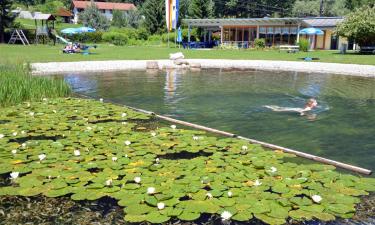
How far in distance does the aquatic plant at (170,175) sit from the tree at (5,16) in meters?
34.4

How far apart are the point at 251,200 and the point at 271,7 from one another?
72.6 meters

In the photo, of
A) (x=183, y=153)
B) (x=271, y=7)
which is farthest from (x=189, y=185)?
(x=271, y=7)

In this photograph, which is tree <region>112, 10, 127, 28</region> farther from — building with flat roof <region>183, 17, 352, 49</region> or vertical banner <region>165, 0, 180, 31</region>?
vertical banner <region>165, 0, 180, 31</region>

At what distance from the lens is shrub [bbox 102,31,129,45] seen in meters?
44.6

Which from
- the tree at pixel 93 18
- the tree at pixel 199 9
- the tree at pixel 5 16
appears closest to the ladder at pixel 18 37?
the tree at pixel 5 16

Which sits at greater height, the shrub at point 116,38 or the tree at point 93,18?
the tree at point 93,18

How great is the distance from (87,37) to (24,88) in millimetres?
36949

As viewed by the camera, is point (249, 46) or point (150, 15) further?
point (150, 15)

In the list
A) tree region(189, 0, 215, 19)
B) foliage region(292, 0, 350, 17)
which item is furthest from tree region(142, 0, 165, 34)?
foliage region(292, 0, 350, 17)

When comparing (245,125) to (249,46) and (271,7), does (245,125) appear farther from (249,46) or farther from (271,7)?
(271,7)

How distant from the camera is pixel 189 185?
15.9ft

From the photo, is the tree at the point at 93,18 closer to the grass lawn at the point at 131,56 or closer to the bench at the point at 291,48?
the grass lawn at the point at 131,56

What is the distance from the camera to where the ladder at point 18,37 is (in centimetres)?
3774

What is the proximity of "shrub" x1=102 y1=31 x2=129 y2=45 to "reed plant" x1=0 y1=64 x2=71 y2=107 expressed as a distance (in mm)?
33545
